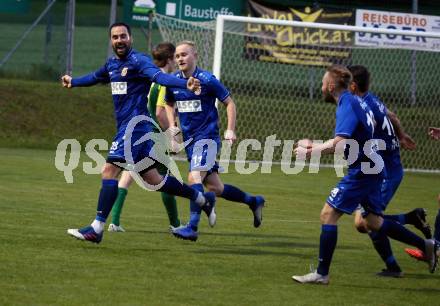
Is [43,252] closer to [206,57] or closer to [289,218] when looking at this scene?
[289,218]

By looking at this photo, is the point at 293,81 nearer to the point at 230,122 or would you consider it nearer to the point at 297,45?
the point at 297,45

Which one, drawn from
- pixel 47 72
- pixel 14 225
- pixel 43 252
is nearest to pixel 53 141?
pixel 47 72

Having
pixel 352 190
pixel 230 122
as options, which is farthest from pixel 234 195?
pixel 352 190

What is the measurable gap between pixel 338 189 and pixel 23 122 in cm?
1441

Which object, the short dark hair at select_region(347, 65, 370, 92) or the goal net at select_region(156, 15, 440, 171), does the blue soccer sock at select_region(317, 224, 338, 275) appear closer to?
the short dark hair at select_region(347, 65, 370, 92)

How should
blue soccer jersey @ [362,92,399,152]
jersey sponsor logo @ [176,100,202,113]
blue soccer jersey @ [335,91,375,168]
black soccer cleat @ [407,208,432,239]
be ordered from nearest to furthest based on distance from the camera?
1. blue soccer jersey @ [335,91,375,168]
2. blue soccer jersey @ [362,92,399,152]
3. black soccer cleat @ [407,208,432,239]
4. jersey sponsor logo @ [176,100,202,113]

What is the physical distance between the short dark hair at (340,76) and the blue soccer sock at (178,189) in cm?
231

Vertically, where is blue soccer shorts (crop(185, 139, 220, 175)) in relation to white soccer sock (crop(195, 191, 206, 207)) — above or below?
above

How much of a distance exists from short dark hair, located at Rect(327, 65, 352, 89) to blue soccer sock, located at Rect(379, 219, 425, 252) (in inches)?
53.3

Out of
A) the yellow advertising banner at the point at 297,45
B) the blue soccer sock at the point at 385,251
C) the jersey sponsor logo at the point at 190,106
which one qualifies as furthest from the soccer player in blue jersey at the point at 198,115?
the yellow advertising banner at the point at 297,45

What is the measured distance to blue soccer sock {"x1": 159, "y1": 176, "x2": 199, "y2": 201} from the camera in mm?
10641

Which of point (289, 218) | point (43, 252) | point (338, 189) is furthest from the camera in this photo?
point (289, 218)

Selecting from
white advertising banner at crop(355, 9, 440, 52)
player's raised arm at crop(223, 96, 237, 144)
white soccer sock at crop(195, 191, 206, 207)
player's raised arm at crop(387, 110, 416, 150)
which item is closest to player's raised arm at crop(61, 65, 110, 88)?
player's raised arm at crop(223, 96, 237, 144)

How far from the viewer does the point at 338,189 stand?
9000 millimetres
